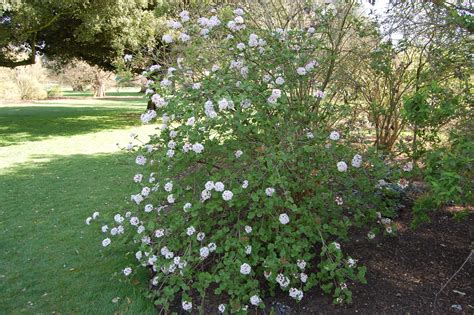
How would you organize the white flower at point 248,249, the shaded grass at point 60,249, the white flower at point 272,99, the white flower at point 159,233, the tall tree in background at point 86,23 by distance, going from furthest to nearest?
the tall tree in background at point 86,23, the shaded grass at point 60,249, the white flower at point 159,233, the white flower at point 272,99, the white flower at point 248,249

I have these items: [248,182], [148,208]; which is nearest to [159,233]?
[148,208]

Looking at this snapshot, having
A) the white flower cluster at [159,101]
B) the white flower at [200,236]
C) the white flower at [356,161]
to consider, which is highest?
the white flower cluster at [159,101]

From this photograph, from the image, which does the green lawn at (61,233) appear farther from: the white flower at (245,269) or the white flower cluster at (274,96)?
the white flower cluster at (274,96)

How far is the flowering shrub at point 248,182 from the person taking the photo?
269cm

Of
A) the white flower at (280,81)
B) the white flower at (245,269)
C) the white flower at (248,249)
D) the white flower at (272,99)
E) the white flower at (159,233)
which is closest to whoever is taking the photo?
the white flower at (245,269)

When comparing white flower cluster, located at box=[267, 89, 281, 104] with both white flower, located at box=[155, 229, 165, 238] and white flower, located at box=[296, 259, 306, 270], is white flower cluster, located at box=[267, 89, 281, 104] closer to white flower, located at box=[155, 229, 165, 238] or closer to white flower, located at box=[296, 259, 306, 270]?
white flower, located at box=[296, 259, 306, 270]

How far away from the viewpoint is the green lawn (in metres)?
3.33

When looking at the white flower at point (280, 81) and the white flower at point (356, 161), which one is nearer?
the white flower at point (356, 161)

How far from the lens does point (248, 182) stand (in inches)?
105

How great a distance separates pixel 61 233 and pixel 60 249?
1.62 feet

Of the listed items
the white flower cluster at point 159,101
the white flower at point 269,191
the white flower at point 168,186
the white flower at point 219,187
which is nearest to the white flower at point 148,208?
the white flower at point 168,186

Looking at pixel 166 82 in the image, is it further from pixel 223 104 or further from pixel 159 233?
pixel 159 233

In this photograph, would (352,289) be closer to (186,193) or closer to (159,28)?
(186,193)

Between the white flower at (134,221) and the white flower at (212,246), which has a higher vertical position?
the white flower at (134,221)
